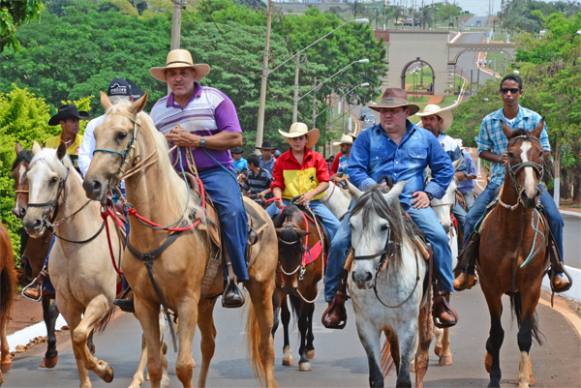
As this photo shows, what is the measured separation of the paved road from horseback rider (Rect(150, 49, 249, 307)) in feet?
7.13

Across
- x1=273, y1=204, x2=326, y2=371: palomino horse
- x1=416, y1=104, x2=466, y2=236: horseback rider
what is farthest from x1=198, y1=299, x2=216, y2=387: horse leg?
x1=416, y1=104, x2=466, y2=236: horseback rider

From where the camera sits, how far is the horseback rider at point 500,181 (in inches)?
491

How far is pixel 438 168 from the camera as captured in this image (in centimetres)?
1116

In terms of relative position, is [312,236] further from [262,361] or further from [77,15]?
[77,15]

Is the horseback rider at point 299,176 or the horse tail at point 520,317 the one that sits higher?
the horseback rider at point 299,176

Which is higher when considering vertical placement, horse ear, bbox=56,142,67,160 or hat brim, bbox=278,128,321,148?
horse ear, bbox=56,142,67,160

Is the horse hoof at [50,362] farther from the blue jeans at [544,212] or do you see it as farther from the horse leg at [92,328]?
the blue jeans at [544,212]

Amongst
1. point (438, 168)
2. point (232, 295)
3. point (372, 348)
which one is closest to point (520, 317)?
point (438, 168)

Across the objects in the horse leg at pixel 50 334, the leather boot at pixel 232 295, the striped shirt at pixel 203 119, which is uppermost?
the striped shirt at pixel 203 119

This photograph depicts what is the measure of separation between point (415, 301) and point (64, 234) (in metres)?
3.58

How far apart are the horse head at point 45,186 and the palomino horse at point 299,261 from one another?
3326mm

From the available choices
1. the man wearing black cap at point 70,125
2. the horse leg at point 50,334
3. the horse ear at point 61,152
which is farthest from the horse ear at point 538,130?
the horse leg at point 50,334

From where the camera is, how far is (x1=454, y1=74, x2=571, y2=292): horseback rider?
40.9ft

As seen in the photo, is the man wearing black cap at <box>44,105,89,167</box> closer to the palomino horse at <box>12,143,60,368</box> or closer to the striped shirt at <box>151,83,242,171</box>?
the palomino horse at <box>12,143,60,368</box>
